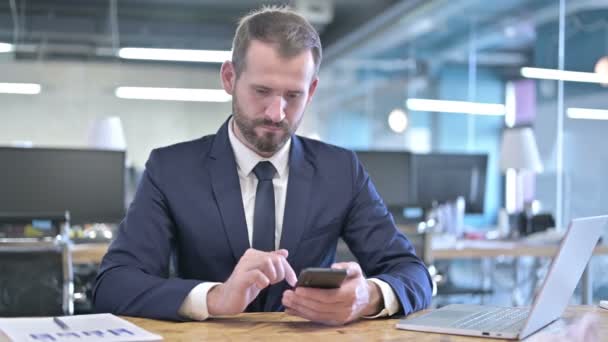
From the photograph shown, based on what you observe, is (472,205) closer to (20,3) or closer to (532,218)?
(532,218)

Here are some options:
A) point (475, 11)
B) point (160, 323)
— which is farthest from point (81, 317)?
point (475, 11)

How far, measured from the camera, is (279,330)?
4.88ft

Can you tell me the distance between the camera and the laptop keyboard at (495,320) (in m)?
1.48

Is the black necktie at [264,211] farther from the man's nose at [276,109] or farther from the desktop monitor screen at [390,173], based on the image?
the desktop monitor screen at [390,173]

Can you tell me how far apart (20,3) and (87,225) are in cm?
518

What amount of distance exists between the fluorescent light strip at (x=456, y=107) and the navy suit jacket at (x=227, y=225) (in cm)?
597

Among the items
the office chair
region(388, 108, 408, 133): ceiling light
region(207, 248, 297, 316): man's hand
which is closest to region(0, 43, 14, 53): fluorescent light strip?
region(388, 108, 408, 133): ceiling light

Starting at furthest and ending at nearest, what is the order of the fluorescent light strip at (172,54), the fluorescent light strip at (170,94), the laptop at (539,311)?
the fluorescent light strip at (170,94) → the fluorescent light strip at (172,54) → the laptop at (539,311)

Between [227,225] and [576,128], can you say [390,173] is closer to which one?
[576,128]

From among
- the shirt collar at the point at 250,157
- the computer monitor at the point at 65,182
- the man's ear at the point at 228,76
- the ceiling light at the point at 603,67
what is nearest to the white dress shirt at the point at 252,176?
the shirt collar at the point at 250,157

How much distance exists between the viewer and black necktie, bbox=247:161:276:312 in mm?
1891

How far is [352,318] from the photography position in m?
1.57

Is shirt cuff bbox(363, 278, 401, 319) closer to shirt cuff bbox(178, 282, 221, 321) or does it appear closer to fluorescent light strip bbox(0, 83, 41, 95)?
shirt cuff bbox(178, 282, 221, 321)

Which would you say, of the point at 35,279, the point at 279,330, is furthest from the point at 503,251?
the point at 279,330
